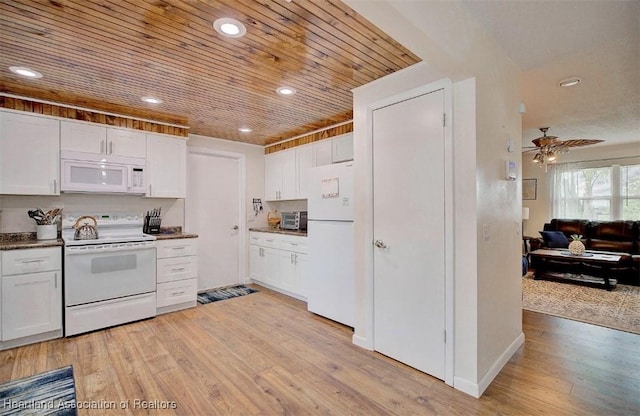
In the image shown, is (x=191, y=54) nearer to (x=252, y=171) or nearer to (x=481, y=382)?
(x=252, y=171)

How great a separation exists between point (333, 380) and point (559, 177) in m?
6.90

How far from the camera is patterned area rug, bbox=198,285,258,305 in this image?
4.09m

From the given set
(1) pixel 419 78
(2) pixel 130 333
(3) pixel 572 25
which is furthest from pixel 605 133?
(2) pixel 130 333

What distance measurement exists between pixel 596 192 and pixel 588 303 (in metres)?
3.49

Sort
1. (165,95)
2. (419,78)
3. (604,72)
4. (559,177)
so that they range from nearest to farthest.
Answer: (419,78) → (604,72) → (165,95) → (559,177)

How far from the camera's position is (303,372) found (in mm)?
2277

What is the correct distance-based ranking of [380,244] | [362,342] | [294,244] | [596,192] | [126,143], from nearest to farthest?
[380,244] < [362,342] < [126,143] < [294,244] < [596,192]

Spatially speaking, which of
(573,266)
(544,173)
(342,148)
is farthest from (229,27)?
(544,173)

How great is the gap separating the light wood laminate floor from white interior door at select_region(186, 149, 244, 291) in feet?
4.86

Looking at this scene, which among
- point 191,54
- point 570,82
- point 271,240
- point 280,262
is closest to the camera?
point 191,54

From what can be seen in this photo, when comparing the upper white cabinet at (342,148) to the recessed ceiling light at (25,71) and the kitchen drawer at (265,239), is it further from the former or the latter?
the recessed ceiling light at (25,71)

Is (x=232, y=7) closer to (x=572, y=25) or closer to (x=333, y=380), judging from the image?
(x=572, y=25)

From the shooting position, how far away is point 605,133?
4.83 metres

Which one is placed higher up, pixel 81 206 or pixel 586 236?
pixel 81 206
